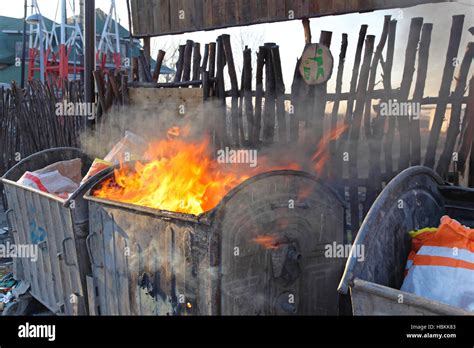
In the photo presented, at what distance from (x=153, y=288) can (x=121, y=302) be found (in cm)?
56

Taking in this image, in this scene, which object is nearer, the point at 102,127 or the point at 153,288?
the point at 153,288

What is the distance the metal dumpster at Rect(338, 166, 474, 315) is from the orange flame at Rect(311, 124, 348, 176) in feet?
5.14

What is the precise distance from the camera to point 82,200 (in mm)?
4336

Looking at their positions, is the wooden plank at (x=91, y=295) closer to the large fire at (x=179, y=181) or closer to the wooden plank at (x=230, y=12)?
the large fire at (x=179, y=181)

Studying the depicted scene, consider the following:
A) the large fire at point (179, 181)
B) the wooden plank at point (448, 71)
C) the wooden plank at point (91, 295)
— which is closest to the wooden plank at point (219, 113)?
the large fire at point (179, 181)

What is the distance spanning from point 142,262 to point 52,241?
1.70 m

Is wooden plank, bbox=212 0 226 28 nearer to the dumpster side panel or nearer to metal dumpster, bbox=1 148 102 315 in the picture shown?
metal dumpster, bbox=1 148 102 315

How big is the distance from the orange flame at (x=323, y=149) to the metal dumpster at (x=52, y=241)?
2.50 m

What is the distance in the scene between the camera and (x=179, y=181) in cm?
410

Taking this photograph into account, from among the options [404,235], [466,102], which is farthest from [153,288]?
[466,102]

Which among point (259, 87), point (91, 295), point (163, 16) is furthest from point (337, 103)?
point (163, 16)

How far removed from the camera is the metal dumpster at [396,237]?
2242mm
